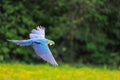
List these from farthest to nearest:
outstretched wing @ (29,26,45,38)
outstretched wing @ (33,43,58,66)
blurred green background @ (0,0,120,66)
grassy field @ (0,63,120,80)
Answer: blurred green background @ (0,0,120,66) → grassy field @ (0,63,120,80) → outstretched wing @ (29,26,45,38) → outstretched wing @ (33,43,58,66)

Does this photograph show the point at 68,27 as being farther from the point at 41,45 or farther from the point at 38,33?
the point at 41,45

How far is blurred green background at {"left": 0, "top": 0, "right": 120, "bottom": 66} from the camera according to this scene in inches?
509

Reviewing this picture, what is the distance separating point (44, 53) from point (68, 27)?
7.99 m

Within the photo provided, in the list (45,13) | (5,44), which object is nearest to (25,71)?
(5,44)

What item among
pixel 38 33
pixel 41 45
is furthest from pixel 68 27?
pixel 41 45

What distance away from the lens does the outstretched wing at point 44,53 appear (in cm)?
515

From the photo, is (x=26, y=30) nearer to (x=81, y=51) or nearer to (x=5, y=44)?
(x=5, y=44)

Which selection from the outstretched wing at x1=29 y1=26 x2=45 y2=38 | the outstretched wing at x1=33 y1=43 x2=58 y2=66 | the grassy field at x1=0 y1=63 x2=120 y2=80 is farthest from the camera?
the grassy field at x1=0 y1=63 x2=120 y2=80

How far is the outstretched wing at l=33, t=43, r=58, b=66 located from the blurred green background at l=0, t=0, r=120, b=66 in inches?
279

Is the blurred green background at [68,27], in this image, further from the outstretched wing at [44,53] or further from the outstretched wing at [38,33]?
the outstretched wing at [44,53]

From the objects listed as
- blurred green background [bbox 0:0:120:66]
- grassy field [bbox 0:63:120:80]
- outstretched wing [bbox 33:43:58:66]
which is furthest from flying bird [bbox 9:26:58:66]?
blurred green background [bbox 0:0:120:66]

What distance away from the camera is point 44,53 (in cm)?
528

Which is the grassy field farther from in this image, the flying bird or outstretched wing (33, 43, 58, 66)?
outstretched wing (33, 43, 58, 66)

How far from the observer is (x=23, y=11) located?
514 inches
